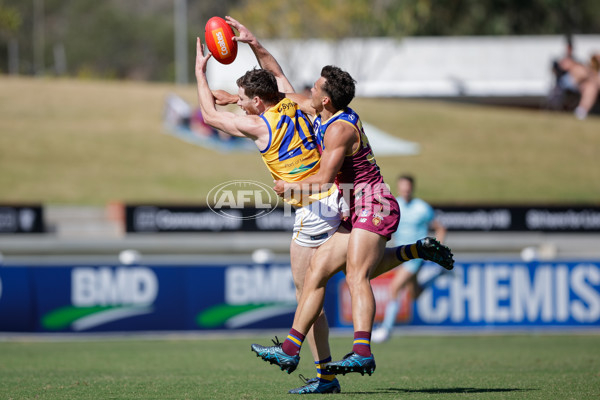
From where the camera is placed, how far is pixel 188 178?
107ft

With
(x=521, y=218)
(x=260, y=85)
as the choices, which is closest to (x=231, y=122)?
(x=260, y=85)

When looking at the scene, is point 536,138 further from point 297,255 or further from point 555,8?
point 297,255

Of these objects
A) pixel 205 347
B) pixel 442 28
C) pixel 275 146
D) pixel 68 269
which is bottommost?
pixel 205 347

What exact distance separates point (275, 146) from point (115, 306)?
Answer: 6.98 meters

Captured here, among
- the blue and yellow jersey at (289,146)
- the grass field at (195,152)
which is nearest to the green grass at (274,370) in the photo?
the blue and yellow jersey at (289,146)

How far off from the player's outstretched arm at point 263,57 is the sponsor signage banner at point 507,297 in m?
6.21

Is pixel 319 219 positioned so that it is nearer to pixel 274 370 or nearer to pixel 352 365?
pixel 352 365

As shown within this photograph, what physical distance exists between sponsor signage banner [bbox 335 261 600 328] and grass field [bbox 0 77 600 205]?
51.9ft

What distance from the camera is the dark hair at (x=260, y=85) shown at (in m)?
6.50

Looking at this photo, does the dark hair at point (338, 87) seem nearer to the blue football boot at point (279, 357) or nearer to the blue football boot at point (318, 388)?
the blue football boot at point (279, 357)

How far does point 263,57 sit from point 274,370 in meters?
3.29

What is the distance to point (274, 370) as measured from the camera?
8.65 m

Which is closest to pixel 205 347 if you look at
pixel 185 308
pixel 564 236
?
pixel 185 308

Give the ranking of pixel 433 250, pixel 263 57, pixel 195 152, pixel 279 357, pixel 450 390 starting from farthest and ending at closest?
pixel 195 152 → pixel 263 57 → pixel 433 250 → pixel 450 390 → pixel 279 357
